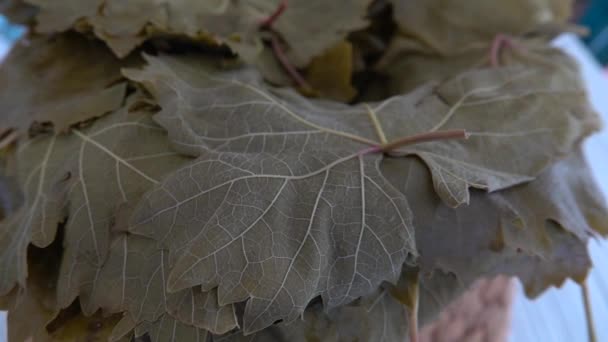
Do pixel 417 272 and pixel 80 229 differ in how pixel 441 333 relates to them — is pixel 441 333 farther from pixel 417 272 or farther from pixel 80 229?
pixel 80 229

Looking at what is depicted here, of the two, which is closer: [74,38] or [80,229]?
[80,229]

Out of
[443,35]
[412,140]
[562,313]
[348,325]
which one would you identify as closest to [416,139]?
[412,140]

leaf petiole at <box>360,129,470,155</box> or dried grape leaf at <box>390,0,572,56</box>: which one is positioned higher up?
leaf petiole at <box>360,129,470,155</box>

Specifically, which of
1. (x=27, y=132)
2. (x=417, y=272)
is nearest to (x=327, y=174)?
(x=417, y=272)

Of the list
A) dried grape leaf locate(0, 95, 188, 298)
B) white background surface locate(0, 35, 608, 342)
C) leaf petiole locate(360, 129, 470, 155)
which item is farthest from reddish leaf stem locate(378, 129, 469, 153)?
white background surface locate(0, 35, 608, 342)

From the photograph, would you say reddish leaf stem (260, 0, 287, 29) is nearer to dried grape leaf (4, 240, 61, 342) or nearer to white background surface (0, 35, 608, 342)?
dried grape leaf (4, 240, 61, 342)

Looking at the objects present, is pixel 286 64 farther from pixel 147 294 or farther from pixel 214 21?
pixel 147 294
